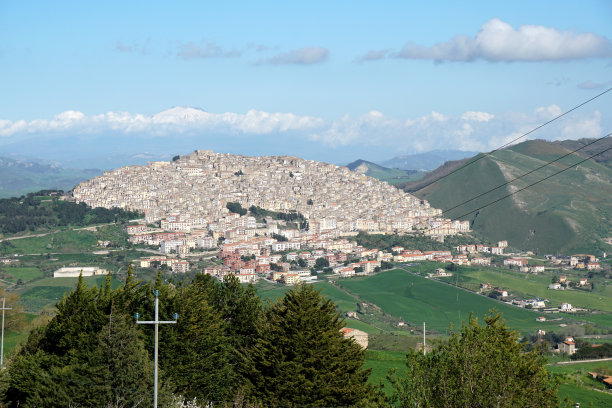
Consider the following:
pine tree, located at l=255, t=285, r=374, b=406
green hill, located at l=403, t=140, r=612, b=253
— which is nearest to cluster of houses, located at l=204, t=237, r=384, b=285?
green hill, located at l=403, t=140, r=612, b=253

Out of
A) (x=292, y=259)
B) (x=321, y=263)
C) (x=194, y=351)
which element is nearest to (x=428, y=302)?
(x=321, y=263)

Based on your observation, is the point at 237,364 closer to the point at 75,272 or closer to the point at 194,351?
the point at 194,351

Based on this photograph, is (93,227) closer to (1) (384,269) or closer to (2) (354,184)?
(1) (384,269)

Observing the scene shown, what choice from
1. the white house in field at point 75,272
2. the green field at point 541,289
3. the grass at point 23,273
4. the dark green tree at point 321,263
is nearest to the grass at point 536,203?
the green field at point 541,289

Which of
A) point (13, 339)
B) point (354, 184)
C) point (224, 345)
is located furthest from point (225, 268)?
point (354, 184)

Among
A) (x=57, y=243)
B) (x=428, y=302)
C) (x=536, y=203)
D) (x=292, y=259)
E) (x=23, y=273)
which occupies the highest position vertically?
(x=536, y=203)

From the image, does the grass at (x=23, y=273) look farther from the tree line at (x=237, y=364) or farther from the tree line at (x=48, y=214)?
the tree line at (x=237, y=364)

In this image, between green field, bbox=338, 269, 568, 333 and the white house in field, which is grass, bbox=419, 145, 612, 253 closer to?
green field, bbox=338, 269, 568, 333
